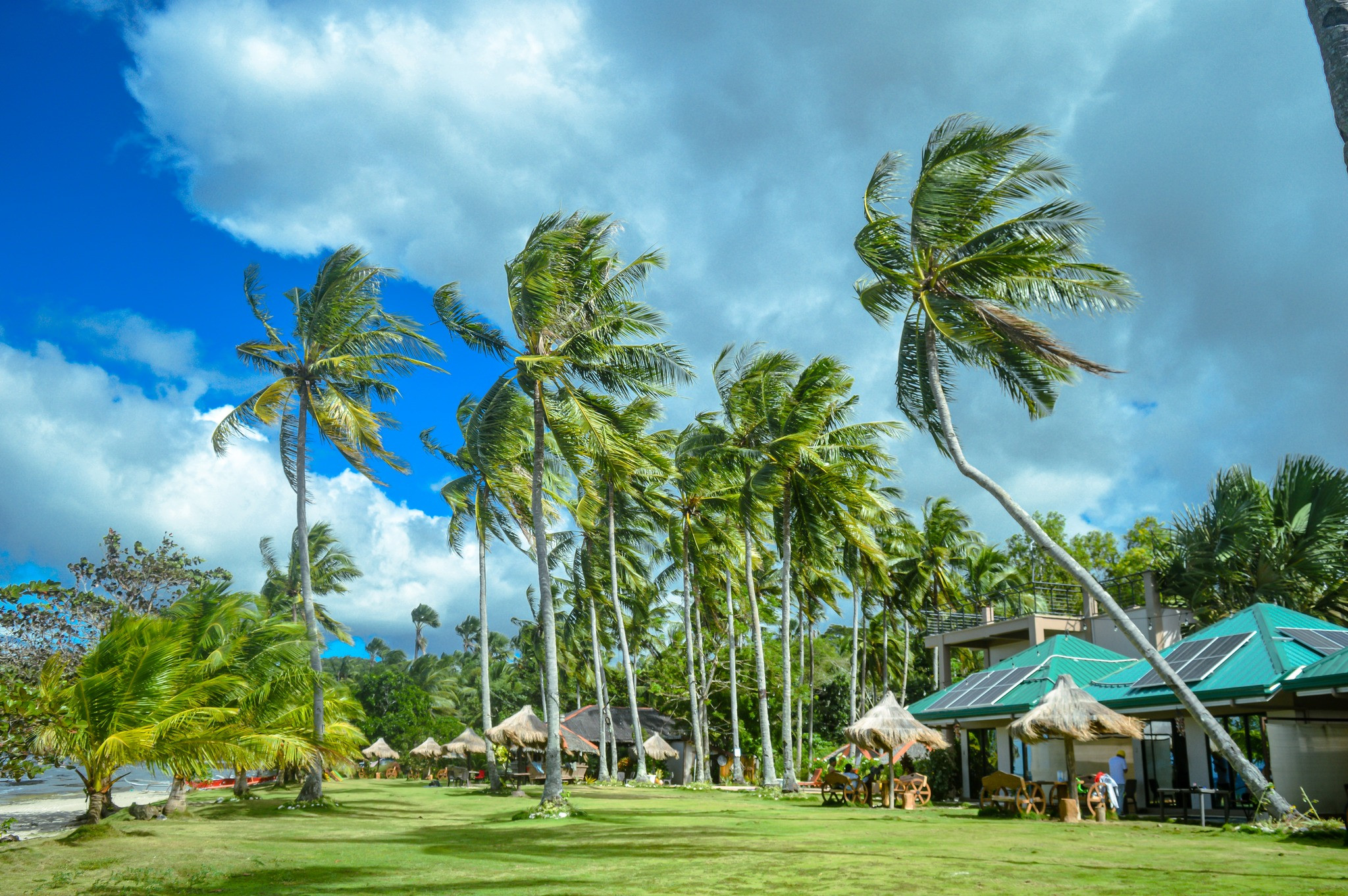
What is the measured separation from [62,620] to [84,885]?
839 inches

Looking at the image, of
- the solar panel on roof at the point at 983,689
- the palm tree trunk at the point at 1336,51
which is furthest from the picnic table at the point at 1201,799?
the palm tree trunk at the point at 1336,51

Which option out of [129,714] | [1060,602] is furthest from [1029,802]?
[1060,602]

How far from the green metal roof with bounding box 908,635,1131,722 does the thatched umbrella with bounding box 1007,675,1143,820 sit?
2883 millimetres

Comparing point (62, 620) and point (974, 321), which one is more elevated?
point (974, 321)

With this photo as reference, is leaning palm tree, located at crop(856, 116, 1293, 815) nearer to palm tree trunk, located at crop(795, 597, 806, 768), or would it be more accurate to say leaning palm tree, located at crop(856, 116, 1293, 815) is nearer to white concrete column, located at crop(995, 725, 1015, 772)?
white concrete column, located at crop(995, 725, 1015, 772)

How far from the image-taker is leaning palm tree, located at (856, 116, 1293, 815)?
48.5 ft

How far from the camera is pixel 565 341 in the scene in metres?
17.9

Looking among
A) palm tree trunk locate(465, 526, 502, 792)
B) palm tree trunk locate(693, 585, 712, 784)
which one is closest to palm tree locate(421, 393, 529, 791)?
palm tree trunk locate(465, 526, 502, 792)

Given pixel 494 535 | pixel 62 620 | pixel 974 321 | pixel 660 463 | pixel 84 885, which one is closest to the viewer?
pixel 84 885

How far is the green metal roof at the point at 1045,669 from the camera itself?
63.9ft

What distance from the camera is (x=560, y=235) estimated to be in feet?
54.1

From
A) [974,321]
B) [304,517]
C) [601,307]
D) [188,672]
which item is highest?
[601,307]

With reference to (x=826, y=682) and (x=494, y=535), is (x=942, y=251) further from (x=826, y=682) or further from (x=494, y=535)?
(x=826, y=682)

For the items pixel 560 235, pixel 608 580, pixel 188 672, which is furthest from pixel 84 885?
pixel 608 580
